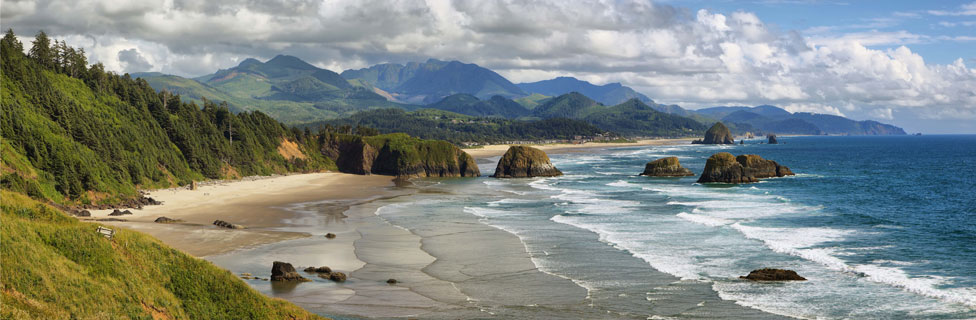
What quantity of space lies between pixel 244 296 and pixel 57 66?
9349 centimetres

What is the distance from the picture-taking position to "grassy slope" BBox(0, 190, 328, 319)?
1588cm

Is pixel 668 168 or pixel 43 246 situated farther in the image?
pixel 668 168

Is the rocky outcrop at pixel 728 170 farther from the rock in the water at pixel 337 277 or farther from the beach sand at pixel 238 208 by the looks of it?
the rock in the water at pixel 337 277

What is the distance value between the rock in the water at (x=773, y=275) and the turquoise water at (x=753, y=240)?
2.07 ft

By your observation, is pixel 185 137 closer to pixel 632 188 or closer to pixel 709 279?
pixel 632 188

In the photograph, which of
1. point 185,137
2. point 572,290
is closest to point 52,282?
point 572,290

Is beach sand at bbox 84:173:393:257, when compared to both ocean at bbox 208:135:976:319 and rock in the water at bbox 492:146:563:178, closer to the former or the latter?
ocean at bbox 208:135:976:319

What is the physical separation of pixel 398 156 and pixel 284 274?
8919 cm

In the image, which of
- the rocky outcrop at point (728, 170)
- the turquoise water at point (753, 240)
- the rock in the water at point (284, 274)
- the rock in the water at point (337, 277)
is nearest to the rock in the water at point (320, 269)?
the rock in the water at point (337, 277)

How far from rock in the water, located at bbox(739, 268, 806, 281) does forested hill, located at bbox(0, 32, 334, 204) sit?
52.0 m

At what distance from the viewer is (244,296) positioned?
20.9 meters

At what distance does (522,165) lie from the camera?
369 ft

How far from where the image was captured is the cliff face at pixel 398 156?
119375 mm

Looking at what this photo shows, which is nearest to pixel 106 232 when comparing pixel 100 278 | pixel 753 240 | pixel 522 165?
pixel 100 278
